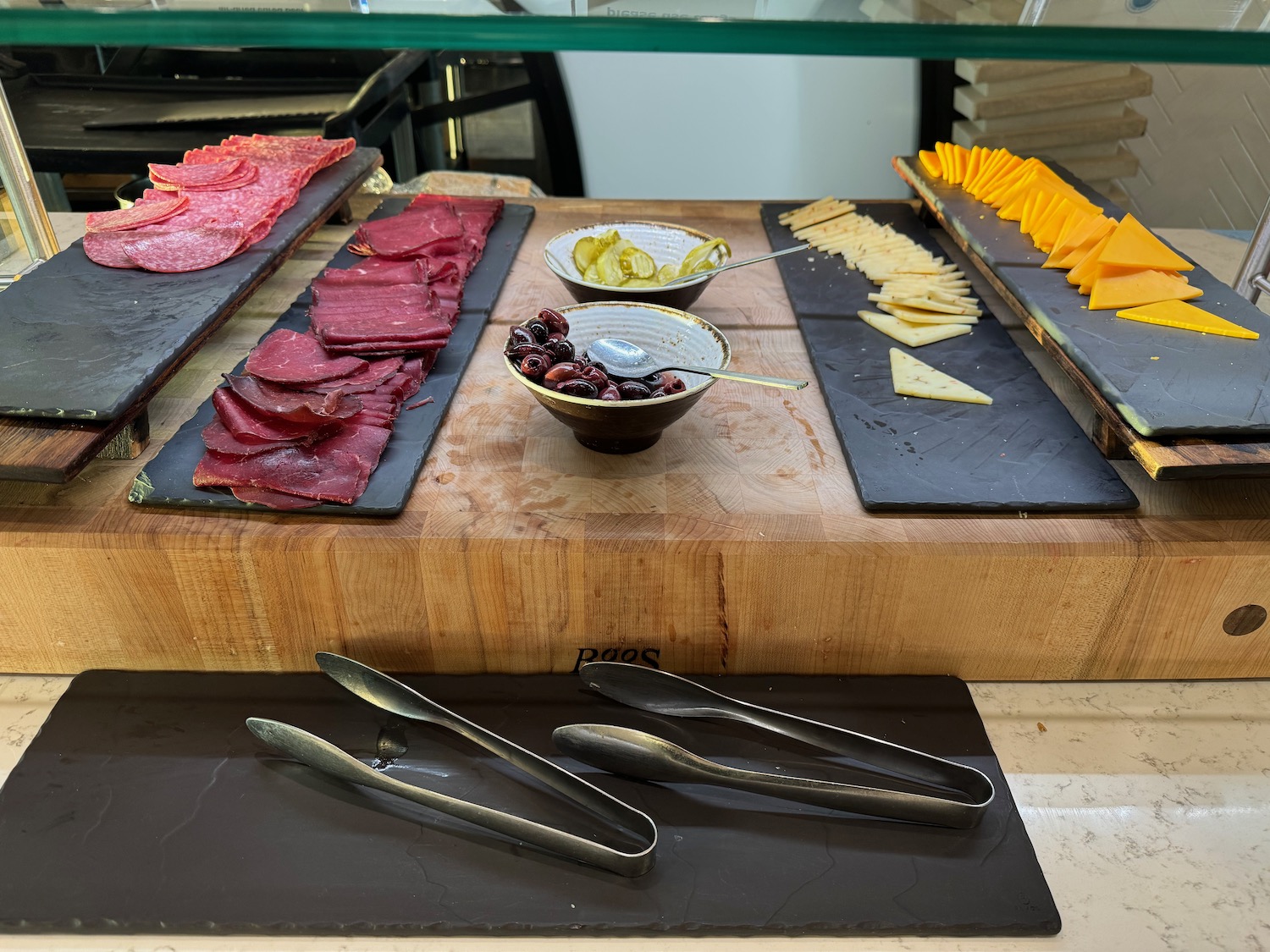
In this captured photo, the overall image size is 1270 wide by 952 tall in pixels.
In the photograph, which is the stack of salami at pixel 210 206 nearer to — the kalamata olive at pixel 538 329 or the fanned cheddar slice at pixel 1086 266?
the kalamata olive at pixel 538 329

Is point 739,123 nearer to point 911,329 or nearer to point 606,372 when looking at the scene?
point 911,329

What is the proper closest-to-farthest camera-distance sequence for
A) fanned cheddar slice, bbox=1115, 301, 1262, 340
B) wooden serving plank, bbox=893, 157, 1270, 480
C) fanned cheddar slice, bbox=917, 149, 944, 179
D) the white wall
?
wooden serving plank, bbox=893, 157, 1270, 480 < fanned cheddar slice, bbox=1115, 301, 1262, 340 < fanned cheddar slice, bbox=917, 149, 944, 179 < the white wall

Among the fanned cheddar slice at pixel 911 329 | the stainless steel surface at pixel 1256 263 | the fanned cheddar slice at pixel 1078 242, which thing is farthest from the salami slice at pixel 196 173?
the stainless steel surface at pixel 1256 263

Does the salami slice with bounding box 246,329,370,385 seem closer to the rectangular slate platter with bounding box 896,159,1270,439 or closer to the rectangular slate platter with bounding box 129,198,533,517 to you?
the rectangular slate platter with bounding box 129,198,533,517

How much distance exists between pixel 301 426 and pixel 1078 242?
1.17 meters

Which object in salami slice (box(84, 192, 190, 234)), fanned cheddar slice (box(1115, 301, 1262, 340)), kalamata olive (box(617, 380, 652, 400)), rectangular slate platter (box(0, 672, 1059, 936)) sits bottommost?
rectangular slate platter (box(0, 672, 1059, 936))

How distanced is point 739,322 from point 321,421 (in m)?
0.70

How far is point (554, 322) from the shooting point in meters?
1.17

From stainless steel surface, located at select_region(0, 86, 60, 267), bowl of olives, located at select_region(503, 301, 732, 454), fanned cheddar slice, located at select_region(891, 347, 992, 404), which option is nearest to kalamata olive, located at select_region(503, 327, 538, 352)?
bowl of olives, located at select_region(503, 301, 732, 454)

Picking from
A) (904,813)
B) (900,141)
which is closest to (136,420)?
→ (904,813)

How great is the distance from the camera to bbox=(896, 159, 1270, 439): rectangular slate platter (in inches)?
40.9

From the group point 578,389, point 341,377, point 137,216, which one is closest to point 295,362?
point 341,377

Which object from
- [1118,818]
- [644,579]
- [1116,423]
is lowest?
[1118,818]

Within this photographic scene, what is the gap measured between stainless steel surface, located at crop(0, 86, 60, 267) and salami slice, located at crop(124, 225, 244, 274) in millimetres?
261
